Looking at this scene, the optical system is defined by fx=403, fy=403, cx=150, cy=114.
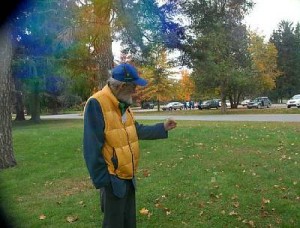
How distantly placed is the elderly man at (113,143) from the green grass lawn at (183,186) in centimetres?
175

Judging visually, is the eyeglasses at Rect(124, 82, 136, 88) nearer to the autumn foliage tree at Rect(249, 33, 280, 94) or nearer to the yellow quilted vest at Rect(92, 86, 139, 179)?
the yellow quilted vest at Rect(92, 86, 139, 179)

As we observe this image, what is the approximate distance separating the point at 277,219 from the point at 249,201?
640 millimetres

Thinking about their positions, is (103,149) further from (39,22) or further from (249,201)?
(39,22)

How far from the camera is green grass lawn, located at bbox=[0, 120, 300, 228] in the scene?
5.18m

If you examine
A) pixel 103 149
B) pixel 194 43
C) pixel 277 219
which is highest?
pixel 194 43

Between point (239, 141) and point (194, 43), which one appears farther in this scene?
point (194, 43)

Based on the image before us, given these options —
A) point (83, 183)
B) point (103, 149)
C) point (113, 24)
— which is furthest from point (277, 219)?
point (113, 24)

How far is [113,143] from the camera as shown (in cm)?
327

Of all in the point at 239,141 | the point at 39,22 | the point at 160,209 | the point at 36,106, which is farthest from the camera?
the point at 36,106

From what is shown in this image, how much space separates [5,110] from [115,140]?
6.38m

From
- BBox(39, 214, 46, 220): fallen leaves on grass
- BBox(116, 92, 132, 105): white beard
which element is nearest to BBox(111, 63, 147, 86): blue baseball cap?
BBox(116, 92, 132, 105): white beard

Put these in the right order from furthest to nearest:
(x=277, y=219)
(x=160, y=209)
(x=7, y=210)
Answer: (x=7, y=210) < (x=160, y=209) < (x=277, y=219)

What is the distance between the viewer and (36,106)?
3331 cm

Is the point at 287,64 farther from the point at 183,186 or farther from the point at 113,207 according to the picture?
the point at 113,207
